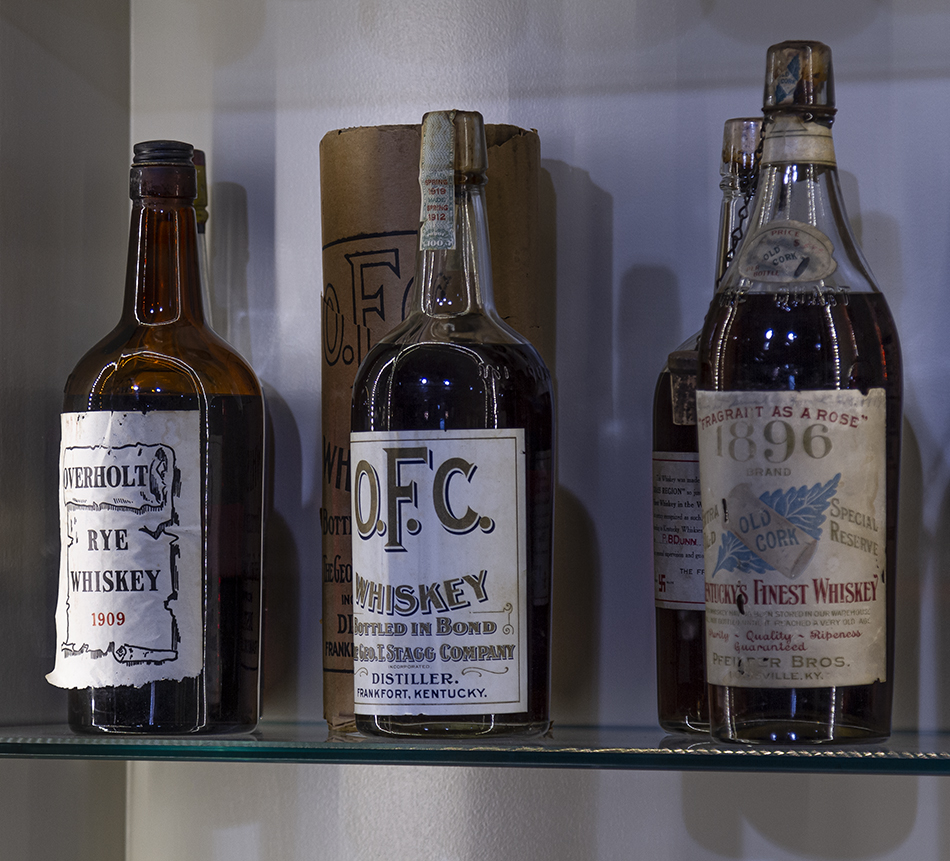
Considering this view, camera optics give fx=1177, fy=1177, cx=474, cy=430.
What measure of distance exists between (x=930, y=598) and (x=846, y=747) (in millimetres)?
173

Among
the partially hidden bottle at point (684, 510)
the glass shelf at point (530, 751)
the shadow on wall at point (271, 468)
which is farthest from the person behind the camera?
the shadow on wall at point (271, 468)

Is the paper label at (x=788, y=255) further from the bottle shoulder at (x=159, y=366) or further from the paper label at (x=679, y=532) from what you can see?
the bottle shoulder at (x=159, y=366)

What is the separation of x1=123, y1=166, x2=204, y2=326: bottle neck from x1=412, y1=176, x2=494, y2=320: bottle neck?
0.45 feet

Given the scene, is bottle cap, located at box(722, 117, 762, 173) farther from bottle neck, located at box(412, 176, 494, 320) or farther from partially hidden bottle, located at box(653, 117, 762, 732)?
bottle neck, located at box(412, 176, 494, 320)

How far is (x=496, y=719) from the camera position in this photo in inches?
20.7

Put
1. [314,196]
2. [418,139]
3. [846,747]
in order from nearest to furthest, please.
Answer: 1. [846,747]
2. [418,139]
3. [314,196]

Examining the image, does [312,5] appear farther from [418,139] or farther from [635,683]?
[635,683]

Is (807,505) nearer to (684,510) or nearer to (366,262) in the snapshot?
(684,510)

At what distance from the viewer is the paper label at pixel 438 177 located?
0.55 m

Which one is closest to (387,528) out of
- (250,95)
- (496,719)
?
(496,719)

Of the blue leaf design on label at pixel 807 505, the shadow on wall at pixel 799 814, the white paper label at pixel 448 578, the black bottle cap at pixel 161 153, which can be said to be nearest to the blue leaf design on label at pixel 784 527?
the blue leaf design on label at pixel 807 505

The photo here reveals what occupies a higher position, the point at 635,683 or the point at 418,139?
the point at 418,139

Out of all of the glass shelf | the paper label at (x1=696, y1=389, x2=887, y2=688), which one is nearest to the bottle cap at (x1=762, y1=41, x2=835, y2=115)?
the paper label at (x1=696, y1=389, x2=887, y2=688)

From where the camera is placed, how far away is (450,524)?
53 centimetres
